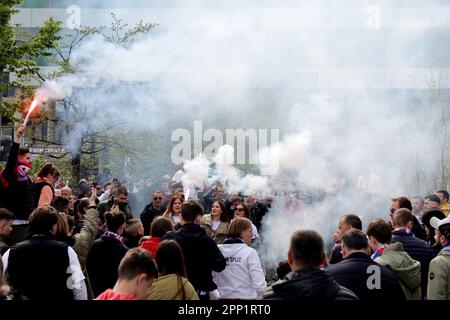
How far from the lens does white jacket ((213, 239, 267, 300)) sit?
6844mm

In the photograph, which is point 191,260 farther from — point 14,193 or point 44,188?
point 44,188

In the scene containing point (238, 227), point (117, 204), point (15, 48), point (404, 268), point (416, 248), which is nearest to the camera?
point (404, 268)

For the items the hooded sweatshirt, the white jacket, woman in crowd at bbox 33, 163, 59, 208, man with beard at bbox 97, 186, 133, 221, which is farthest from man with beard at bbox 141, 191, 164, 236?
the hooded sweatshirt

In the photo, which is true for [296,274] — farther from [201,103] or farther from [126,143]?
[201,103]

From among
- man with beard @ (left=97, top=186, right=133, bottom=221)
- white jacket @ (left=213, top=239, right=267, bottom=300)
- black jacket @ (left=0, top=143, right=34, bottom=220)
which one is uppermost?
black jacket @ (left=0, top=143, right=34, bottom=220)

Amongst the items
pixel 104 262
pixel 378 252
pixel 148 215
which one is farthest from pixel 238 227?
pixel 148 215

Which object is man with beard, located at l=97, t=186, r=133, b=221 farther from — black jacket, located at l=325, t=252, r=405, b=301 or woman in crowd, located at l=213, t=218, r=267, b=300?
black jacket, located at l=325, t=252, r=405, b=301

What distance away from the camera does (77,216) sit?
10594 mm

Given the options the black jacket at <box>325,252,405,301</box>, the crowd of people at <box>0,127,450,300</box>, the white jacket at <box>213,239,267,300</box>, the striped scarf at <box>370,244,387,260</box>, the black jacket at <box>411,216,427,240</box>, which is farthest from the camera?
the black jacket at <box>411,216,427,240</box>

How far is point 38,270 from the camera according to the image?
5352 mm

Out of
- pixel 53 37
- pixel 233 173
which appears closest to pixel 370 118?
pixel 233 173

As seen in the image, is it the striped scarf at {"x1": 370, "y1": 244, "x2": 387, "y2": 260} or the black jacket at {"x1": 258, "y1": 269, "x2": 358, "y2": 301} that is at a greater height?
the black jacket at {"x1": 258, "y1": 269, "x2": 358, "y2": 301}

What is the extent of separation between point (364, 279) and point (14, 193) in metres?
4.73

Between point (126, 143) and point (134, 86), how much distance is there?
174cm
